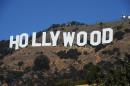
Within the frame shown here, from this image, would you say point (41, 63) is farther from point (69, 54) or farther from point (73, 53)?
point (69, 54)

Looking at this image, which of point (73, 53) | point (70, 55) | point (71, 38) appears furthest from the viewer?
point (70, 55)

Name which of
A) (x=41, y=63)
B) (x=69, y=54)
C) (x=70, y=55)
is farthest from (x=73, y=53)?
(x=41, y=63)

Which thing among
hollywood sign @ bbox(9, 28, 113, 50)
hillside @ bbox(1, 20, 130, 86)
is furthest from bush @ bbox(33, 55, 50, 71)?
hollywood sign @ bbox(9, 28, 113, 50)

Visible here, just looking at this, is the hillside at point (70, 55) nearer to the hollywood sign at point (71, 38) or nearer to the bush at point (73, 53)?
the bush at point (73, 53)

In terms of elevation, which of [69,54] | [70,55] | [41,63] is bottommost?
[41,63]

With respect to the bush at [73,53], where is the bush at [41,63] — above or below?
below

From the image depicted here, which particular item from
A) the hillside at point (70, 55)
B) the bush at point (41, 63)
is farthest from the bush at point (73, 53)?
the bush at point (41, 63)

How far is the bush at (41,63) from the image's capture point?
175688 millimetres

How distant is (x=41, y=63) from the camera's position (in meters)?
176

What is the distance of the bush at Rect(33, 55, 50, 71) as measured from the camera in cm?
17569

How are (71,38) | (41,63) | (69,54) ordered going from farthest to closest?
(69,54), (41,63), (71,38)

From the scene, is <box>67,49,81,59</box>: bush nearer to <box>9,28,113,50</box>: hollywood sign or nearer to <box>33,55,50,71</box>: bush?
<box>9,28,113,50</box>: hollywood sign

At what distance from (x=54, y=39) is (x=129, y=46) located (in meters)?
25.4

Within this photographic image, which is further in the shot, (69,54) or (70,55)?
(69,54)
